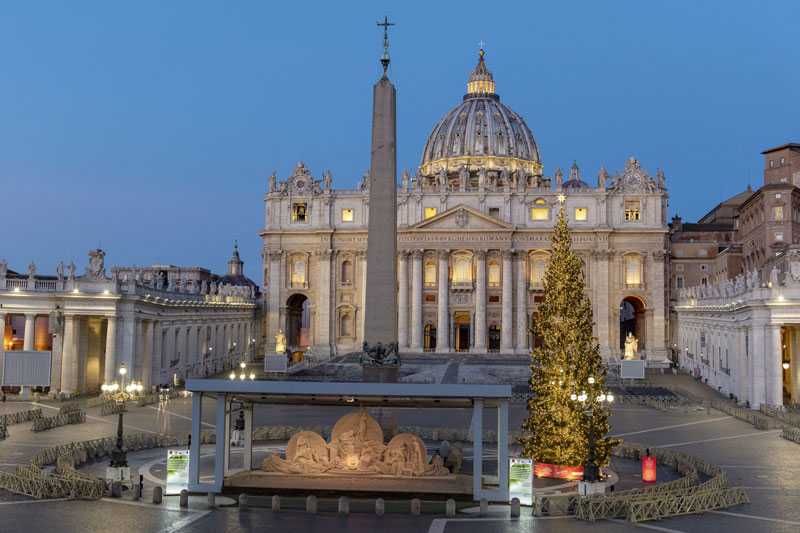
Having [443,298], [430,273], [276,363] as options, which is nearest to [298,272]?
[430,273]

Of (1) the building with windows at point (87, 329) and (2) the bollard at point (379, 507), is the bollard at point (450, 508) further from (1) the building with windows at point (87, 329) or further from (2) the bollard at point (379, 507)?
(1) the building with windows at point (87, 329)

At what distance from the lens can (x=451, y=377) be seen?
6450 centimetres

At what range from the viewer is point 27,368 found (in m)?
49.0

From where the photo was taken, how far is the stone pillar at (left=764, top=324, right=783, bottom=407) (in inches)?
1826

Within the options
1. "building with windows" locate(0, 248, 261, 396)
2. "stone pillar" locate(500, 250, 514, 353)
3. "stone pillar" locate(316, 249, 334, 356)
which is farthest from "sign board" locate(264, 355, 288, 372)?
"stone pillar" locate(500, 250, 514, 353)

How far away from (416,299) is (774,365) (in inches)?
1829

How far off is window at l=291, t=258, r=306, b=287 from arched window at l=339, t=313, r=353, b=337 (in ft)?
19.0

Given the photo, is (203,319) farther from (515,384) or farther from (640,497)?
(640,497)

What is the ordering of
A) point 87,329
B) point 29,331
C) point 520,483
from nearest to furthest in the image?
→ point 520,483
point 29,331
point 87,329

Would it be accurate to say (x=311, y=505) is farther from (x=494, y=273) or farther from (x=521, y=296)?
(x=494, y=273)

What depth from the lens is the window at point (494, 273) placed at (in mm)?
89750

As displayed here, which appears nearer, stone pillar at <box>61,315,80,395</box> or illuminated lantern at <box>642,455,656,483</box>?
illuminated lantern at <box>642,455,656,483</box>

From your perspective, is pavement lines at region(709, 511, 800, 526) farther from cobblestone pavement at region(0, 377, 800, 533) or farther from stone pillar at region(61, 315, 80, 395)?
stone pillar at region(61, 315, 80, 395)

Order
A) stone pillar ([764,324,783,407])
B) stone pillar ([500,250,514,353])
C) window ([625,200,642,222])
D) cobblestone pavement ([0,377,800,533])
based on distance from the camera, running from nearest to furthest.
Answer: cobblestone pavement ([0,377,800,533]) < stone pillar ([764,324,783,407]) < stone pillar ([500,250,514,353]) < window ([625,200,642,222])
